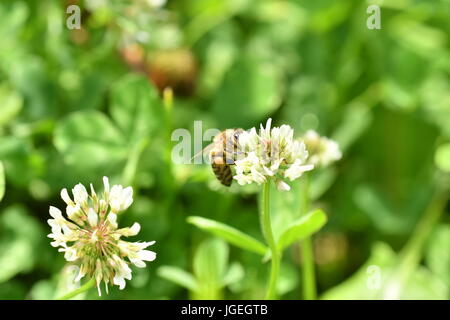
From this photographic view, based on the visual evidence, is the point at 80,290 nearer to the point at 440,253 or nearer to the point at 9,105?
the point at 9,105

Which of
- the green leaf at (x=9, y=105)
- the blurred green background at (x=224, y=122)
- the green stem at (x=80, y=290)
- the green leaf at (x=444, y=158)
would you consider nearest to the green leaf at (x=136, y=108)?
the blurred green background at (x=224, y=122)

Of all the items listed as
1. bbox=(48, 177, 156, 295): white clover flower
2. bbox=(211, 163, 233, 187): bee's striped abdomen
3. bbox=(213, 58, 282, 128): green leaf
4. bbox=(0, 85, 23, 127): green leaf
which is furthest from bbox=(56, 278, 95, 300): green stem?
bbox=(213, 58, 282, 128): green leaf

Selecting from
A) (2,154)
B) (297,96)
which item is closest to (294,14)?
(297,96)

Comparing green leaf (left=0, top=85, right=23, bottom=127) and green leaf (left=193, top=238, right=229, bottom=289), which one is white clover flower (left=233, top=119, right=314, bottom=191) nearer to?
green leaf (left=193, top=238, right=229, bottom=289)

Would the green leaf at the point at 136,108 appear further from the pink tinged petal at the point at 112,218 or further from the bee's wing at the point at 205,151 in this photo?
the pink tinged petal at the point at 112,218

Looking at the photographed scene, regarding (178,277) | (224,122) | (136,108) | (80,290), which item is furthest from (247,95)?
(80,290)

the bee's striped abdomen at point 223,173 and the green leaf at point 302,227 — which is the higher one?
the bee's striped abdomen at point 223,173
